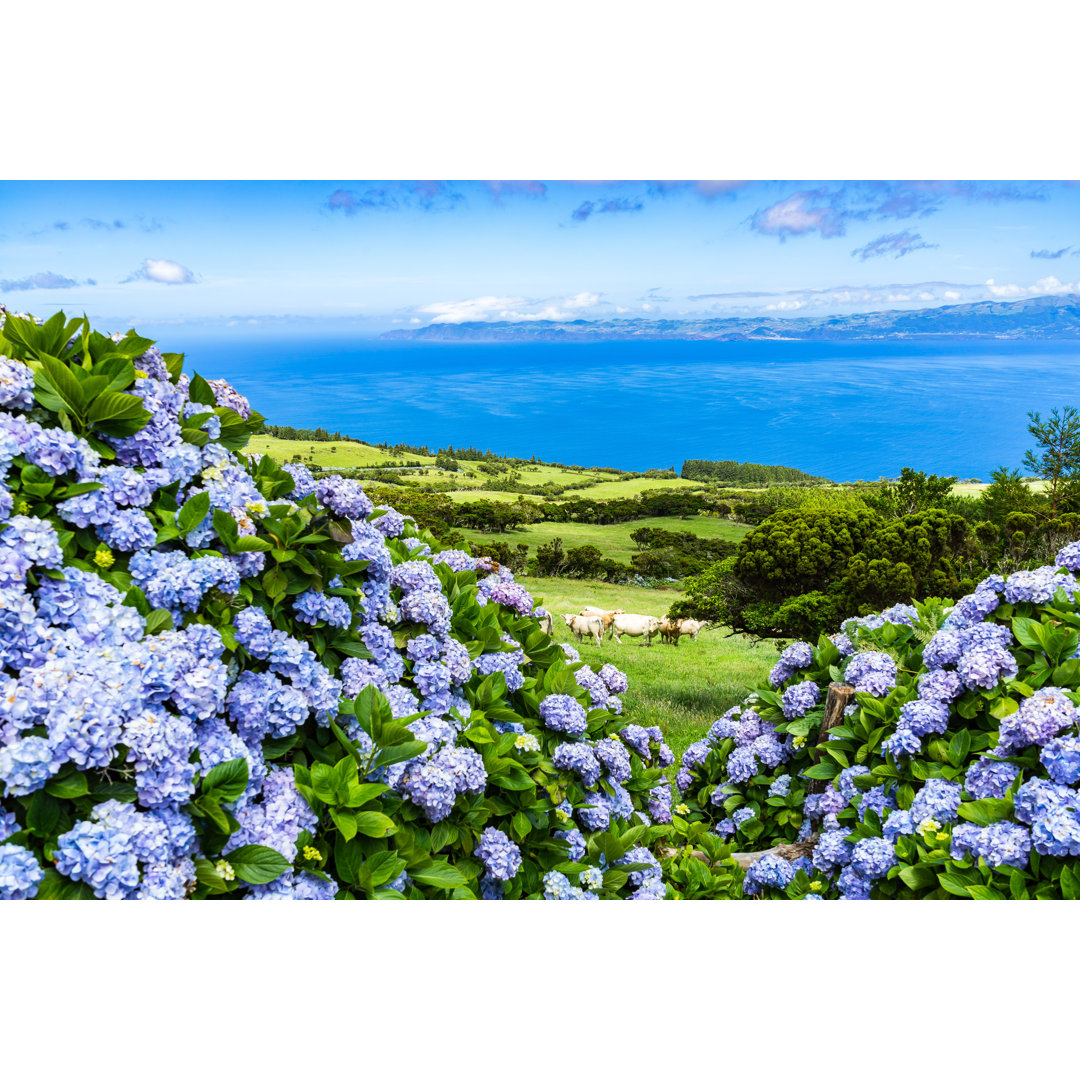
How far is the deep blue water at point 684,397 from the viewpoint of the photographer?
20.9m

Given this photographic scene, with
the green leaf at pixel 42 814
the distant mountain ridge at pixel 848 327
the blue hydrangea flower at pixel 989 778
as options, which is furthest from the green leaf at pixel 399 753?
the distant mountain ridge at pixel 848 327

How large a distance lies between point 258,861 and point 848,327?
97.5 ft

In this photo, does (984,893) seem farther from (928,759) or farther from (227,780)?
(227,780)

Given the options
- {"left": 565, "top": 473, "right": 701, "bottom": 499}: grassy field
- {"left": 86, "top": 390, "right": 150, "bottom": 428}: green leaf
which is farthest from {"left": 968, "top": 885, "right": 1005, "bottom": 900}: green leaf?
{"left": 565, "top": 473, "right": 701, "bottom": 499}: grassy field

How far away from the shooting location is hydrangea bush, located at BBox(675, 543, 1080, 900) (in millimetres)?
1483

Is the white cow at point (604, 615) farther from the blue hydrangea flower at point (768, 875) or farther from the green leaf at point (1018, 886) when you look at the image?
the green leaf at point (1018, 886)

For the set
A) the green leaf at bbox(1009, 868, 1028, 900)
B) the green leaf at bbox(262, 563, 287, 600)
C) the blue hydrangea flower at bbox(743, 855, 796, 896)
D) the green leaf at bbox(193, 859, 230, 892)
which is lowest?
the blue hydrangea flower at bbox(743, 855, 796, 896)

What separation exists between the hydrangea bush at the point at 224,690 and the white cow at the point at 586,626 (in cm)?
679

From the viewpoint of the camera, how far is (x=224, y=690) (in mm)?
1108

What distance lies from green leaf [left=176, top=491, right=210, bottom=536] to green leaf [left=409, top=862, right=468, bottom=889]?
73cm

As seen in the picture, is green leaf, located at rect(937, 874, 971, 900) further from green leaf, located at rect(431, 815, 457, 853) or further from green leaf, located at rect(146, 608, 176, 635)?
green leaf, located at rect(146, 608, 176, 635)

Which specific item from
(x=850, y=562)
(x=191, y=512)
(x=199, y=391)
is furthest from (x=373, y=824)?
(x=850, y=562)

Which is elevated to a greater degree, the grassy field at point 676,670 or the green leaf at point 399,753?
the green leaf at point 399,753

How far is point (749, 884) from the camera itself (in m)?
2.20
